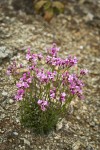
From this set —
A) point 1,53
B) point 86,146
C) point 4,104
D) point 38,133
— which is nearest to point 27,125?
point 38,133

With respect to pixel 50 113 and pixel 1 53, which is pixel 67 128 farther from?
pixel 1 53

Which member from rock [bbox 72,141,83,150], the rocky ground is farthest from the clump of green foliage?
rock [bbox 72,141,83,150]

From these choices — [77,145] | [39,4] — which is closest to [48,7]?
[39,4]

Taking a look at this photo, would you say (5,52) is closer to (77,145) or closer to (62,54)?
(62,54)

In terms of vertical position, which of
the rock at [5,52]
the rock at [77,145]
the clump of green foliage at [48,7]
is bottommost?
the rock at [77,145]

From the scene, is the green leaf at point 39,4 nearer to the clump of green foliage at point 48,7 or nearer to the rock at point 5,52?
the clump of green foliage at point 48,7

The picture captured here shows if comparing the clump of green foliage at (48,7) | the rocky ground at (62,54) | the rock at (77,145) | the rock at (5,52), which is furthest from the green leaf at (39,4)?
the rock at (77,145)

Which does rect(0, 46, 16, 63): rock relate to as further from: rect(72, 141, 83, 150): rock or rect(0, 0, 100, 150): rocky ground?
rect(72, 141, 83, 150): rock

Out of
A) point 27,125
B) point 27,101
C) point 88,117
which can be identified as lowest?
point 88,117
